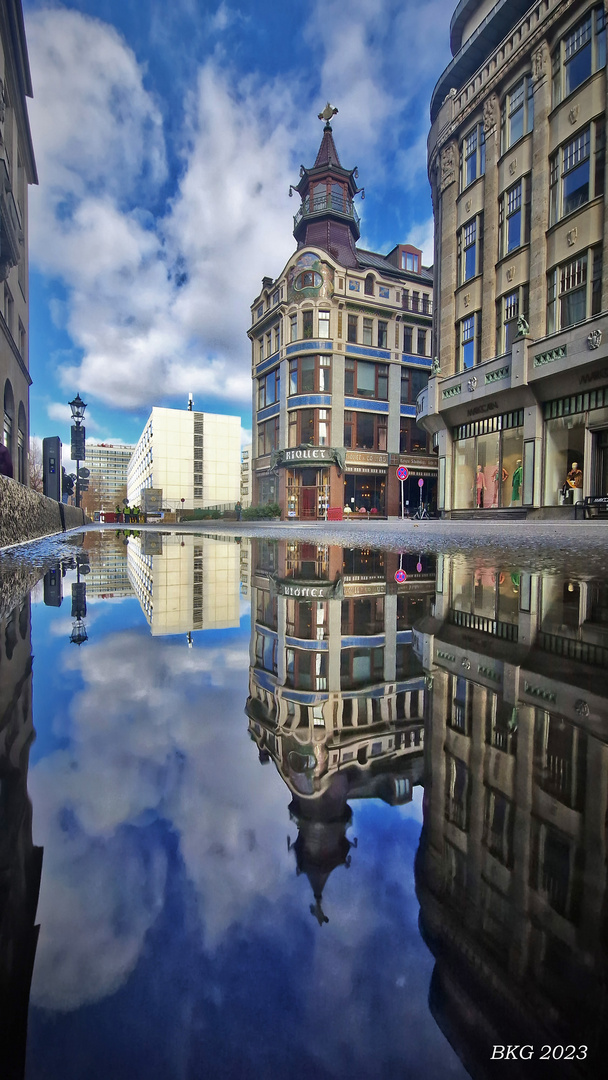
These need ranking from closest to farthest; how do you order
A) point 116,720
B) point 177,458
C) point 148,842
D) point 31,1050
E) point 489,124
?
point 31,1050
point 148,842
point 116,720
point 489,124
point 177,458

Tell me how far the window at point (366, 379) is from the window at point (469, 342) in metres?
15.1

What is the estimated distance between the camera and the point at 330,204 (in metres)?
41.3

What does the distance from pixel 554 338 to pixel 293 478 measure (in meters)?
23.7

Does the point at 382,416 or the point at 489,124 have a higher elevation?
the point at 489,124

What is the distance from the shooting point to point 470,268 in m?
24.1

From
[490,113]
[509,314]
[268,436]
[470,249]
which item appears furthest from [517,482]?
[268,436]

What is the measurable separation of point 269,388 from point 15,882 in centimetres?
4460

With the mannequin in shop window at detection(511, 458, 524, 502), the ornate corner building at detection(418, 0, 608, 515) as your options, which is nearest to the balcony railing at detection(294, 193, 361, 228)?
the ornate corner building at detection(418, 0, 608, 515)

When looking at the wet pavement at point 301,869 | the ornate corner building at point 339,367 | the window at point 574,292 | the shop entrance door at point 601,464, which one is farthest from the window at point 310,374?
the wet pavement at point 301,869

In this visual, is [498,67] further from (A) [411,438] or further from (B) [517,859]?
(B) [517,859]

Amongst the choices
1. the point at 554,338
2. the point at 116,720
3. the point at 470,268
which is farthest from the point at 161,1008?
the point at 470,268

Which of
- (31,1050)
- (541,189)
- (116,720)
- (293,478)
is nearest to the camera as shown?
(31,1050)

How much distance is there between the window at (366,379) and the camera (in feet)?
129

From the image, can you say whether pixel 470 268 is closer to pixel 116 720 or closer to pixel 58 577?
pixel 58 577
